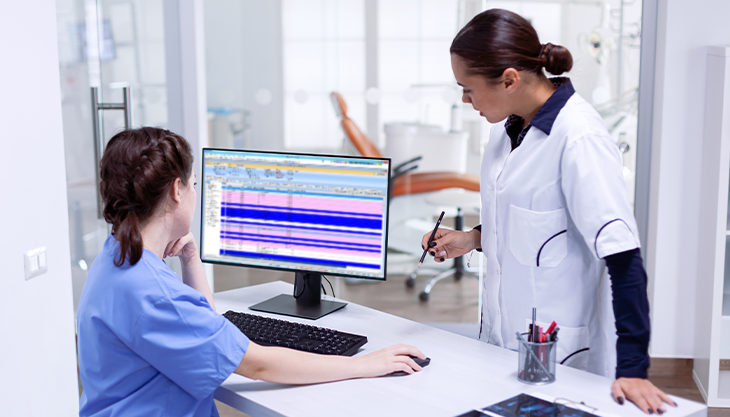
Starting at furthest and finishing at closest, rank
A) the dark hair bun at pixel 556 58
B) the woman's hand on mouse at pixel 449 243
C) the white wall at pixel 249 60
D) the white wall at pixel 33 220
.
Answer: the white wall at pixel 249 60
the white wall at pixel 33 220
the woman's hand on mouse at pixel 449 243
the dark hair bun at pixel 556 58

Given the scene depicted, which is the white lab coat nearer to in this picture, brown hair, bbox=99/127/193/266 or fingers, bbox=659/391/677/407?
fingers, bbox=659/391/677/407

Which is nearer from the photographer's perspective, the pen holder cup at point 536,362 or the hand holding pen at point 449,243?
the pen holder cup at point 536,362

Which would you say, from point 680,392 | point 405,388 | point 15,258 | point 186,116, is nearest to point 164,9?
point 186,116

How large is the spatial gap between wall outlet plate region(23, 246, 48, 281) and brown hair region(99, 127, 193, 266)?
0.83 m

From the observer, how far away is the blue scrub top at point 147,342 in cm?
114

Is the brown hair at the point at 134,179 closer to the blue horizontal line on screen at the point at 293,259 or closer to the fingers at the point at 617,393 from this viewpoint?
the blue horizontal line on screen at the point at 293,259

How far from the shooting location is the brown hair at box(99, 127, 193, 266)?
1.18 metres

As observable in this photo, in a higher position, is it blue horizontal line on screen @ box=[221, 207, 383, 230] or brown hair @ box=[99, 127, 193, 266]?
brown hair @ box=[99, 127, 193, 266]

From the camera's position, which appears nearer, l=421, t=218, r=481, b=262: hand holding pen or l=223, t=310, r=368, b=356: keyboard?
l=223, t=310, r=368, b=356: keyboard

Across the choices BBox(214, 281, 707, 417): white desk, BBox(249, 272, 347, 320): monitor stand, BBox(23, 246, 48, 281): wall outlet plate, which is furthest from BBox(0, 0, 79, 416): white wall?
BBox(214, 281, 707, 417): white desk

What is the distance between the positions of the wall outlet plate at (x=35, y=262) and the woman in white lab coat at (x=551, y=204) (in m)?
1.33

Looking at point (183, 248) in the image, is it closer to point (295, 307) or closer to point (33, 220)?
point (295, 307)

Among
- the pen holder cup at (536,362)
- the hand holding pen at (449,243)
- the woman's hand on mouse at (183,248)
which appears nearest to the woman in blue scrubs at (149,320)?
the woman's hand on mouse at (183,248)

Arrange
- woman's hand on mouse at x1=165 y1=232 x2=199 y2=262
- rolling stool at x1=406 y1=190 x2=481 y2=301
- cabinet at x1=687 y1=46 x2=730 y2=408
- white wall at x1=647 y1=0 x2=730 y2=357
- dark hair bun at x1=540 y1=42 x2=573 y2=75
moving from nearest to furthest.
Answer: dark hair bun at x1=540 y1=42 x2=573 y2=75, woman's hand on mouse at x1=165 y1=232 x2=199 y2=262, cabinet at x1=687 y1=46 x2=730 y2=408, white wall at x1=647 y1=0 x2=730 y2=357, rolling stool at x1=406 y1=190 x2=481 y2=301
